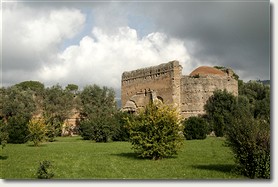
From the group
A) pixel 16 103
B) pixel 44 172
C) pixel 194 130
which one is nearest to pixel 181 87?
pixel 194 130

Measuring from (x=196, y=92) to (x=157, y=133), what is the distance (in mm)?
22865

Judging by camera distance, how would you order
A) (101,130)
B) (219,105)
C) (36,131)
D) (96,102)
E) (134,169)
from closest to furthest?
(134,169), (36,131), (101,130), (219,105), (96,102)

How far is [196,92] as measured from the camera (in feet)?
119

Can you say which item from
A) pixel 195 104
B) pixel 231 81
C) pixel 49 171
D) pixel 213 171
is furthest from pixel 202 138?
pixel 49 171

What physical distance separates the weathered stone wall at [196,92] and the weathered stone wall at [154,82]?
72cm

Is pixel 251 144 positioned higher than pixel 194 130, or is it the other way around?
pixel 194 130

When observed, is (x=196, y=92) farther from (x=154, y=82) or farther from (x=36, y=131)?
(x=36, y=131)

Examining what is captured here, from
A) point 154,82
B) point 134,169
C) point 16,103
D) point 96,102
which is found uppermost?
point 154,82

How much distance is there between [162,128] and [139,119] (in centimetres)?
114

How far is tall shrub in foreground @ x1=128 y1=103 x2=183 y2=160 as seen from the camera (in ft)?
45.8

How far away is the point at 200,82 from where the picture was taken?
120ft

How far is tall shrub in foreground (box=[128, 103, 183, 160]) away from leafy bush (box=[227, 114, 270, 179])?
391 cm

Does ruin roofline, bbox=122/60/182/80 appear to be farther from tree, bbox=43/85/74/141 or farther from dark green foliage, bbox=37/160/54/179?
dark green foliage, bbox=37/160/54/179

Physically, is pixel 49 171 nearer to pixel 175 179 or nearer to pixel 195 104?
pixel 175 179
